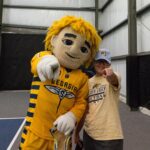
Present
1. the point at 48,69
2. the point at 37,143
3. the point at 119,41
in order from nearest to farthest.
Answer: the point at 48,69 → the point at 37,143 → the point at 119,41

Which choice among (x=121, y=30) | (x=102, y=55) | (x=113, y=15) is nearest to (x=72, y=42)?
(x=102, y=55)

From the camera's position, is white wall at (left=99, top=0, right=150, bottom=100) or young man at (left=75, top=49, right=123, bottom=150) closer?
young man at (left=75, top=49, right=123, bottom=150)

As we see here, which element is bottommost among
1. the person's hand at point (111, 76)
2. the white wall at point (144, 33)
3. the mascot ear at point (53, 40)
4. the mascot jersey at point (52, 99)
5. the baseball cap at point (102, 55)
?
the mascot jersey at point (52, 99)

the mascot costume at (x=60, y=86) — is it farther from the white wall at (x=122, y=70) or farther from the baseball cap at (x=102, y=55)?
the white wall at (x=122, y=70)

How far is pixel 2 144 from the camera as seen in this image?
11.2 feet

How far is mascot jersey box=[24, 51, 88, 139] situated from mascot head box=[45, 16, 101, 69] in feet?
0.22

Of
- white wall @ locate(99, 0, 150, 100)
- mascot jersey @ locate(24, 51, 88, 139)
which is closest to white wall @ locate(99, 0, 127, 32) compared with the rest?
white wall @ locate(99, 0, 150, 100)

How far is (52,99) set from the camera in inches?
66.6

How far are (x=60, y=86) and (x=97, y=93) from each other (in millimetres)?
265

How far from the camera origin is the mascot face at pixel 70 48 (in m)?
1.74

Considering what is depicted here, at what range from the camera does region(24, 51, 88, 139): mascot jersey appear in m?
1.69

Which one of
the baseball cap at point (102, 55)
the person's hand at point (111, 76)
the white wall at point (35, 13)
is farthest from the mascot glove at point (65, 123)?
the white wall at point (35, 13)

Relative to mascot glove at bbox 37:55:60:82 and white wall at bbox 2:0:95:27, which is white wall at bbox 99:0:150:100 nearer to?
white wall at bbox 2:0:95:27

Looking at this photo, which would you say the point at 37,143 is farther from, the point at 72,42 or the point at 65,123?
the point at 72,42
